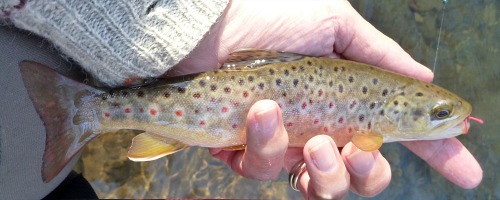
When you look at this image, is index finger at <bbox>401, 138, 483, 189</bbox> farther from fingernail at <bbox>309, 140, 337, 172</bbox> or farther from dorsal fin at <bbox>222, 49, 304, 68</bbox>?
dorsal fin at <bbox>222, 49, 304, 68</bbox>

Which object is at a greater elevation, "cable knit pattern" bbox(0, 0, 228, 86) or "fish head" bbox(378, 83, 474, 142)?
"cable knit pattern" bbox(0, 0, 228, 86)

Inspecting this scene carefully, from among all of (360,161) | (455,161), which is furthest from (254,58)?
(455,161)

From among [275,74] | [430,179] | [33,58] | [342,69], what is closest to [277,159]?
[275,74]

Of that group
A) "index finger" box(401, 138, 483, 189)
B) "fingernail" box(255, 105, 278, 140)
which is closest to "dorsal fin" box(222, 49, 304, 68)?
"fingernail" box(255, 105, 278, 140)

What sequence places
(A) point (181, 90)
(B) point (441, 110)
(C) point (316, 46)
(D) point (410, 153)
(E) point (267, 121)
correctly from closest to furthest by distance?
(E) point (267, 121) < (A) point (181, 90) < (B) point (441, 110) < (C) point (316, 46) < (D) point (410, 153)

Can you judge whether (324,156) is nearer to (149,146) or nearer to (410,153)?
(149,146)

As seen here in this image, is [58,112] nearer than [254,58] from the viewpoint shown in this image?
Yes
